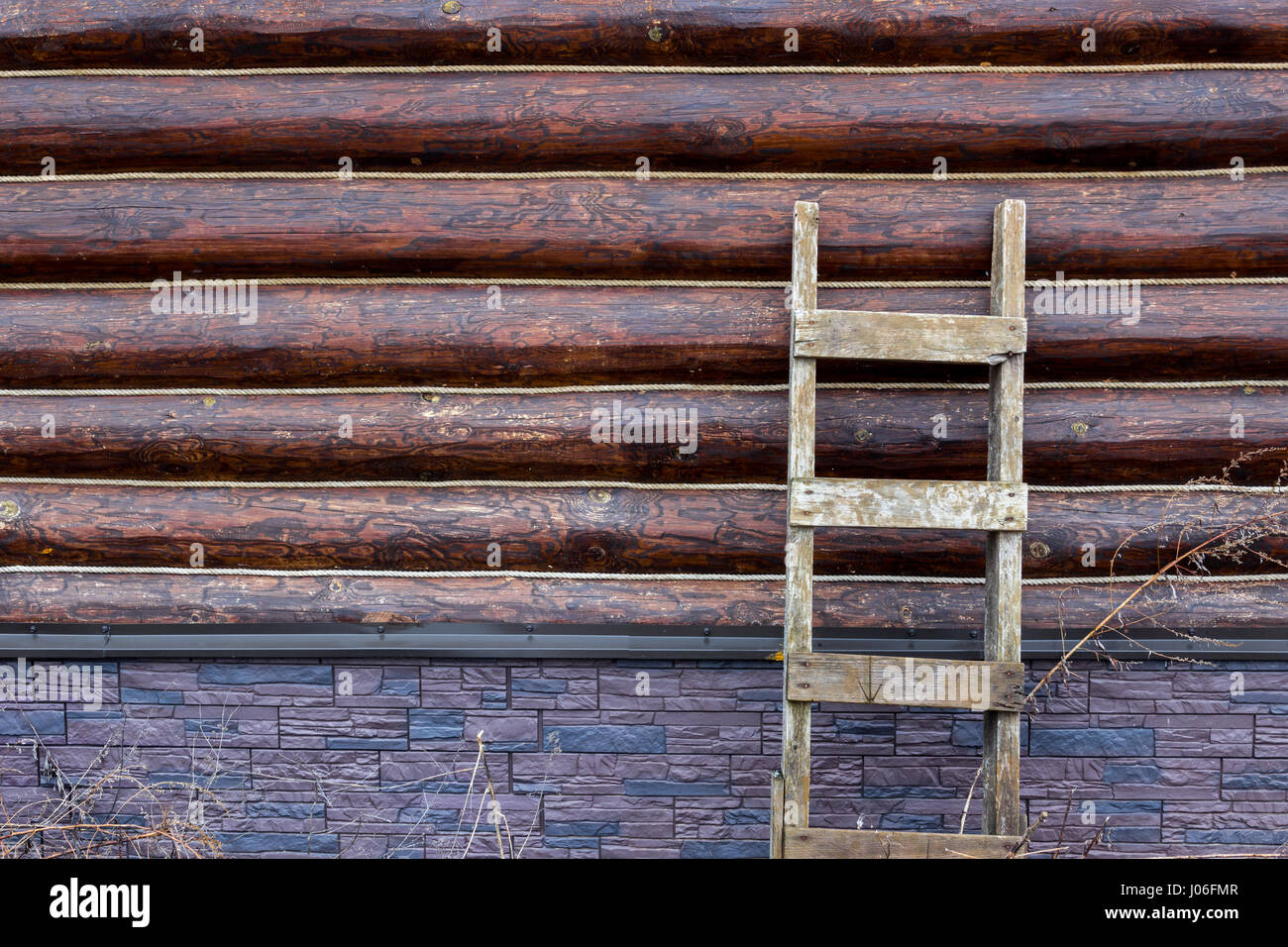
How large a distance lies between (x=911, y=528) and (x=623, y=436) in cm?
109

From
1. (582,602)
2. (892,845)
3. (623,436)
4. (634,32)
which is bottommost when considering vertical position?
(892,845)

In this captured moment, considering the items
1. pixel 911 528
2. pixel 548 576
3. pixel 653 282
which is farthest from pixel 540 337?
pixel 911 528

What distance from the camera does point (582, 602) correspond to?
10.2ft

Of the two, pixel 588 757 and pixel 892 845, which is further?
pixel 588 757

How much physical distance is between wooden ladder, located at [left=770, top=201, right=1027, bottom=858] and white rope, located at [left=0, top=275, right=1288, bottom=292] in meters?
0.27

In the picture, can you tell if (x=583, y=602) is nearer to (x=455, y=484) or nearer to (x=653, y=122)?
(x=455, y=484)

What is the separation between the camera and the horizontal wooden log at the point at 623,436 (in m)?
3.08

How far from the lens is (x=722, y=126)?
10.1 feet

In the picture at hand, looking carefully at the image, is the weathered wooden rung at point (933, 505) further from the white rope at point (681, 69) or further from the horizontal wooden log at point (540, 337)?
the white rope at point (681, 69)

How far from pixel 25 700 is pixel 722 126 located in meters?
3.49

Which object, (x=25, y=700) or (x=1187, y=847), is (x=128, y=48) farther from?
(x=1187, y=847)

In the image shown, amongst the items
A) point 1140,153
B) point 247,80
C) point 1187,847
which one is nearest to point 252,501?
point 247,80

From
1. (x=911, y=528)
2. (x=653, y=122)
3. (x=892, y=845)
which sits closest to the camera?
(x=892, y=845)

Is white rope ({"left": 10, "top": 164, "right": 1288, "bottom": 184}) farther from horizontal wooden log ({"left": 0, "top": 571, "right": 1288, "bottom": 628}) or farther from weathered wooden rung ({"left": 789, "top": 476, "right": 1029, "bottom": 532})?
horizontal wooden log ({"left": 0, "top": 571, "right": 1288, "bottom": 628})
